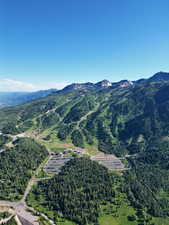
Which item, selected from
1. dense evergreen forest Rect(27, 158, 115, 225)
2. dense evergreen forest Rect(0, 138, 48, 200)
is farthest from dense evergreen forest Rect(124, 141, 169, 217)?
dense evergreen forest Rect(0, 138, 48, 200)

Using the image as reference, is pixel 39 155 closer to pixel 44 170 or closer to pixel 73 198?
pixel 44 170

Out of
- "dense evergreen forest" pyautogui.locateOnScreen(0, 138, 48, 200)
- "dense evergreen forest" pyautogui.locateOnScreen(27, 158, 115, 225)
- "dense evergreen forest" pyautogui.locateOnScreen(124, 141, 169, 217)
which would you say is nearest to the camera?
"dense evergreen forest" pyautogui.locateOnScreen(27, 158, 115, 225)

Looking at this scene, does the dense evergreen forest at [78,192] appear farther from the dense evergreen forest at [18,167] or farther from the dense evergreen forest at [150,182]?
the dense evergreen forest at [150,182]

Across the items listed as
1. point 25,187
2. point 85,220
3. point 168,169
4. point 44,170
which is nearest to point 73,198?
point 85,220

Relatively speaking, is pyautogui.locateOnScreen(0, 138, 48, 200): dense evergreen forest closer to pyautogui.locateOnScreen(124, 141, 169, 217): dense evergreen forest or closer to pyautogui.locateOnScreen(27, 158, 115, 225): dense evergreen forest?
pyautogui.locateOnScreen(27, 158, 115, 225): dense evergreen forest

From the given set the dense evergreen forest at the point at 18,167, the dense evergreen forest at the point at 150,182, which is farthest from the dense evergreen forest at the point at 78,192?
the dense evergreen forest at the point at 150,182

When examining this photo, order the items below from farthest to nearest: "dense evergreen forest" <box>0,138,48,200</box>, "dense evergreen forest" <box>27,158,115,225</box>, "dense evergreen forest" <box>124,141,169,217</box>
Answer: "dense evergreen forest" <box>0,138,48,200</box>
"dense evergreen forest" <box>124,141,169,217</box>
"dense evergreen forest" <box>27,158,115,225</box>

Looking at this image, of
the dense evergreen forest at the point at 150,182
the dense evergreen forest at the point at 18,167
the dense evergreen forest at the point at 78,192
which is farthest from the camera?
the dense evergreen forest at the point at 18,167

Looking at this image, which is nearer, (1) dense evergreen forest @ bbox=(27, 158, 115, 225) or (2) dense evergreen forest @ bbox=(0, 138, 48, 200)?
(1) dense evergreen forest @ bbox=(27, 158, 115, 225)
